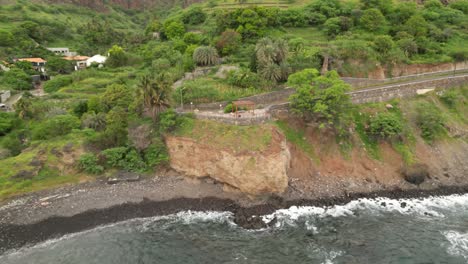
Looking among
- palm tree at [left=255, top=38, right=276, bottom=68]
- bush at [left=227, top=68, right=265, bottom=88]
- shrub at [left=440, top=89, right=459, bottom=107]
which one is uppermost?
palm tree at [left=255, top=38, right=276, bottom=68]

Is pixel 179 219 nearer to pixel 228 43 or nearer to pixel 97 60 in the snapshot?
pixel 228 43

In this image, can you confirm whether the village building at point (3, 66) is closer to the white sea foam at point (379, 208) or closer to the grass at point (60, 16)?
the grass at point (60, 16)

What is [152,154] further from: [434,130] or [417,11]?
[417,11]

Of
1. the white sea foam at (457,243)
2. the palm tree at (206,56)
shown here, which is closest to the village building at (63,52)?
the palm tree at (206,56)

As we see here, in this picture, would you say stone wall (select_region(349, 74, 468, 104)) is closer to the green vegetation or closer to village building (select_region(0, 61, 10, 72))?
the green vegetation

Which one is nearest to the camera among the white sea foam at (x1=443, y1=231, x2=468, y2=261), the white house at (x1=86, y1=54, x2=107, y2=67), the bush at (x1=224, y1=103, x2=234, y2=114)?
the white sea foam at (x1=443, y1=231, x2=468, y2=261)

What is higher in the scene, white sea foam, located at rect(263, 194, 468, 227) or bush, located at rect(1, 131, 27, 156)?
bush, located at rect(1, 131, 27, 156)

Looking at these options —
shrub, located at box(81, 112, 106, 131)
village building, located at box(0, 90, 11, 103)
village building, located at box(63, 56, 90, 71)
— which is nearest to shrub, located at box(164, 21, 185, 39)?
village building, located at box(63, 56, 90, 71)

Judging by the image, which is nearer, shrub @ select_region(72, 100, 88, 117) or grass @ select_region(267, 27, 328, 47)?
shrub @ select_region(72, 100, 88, 117)

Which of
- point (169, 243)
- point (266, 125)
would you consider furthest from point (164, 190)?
point (266, 125)
